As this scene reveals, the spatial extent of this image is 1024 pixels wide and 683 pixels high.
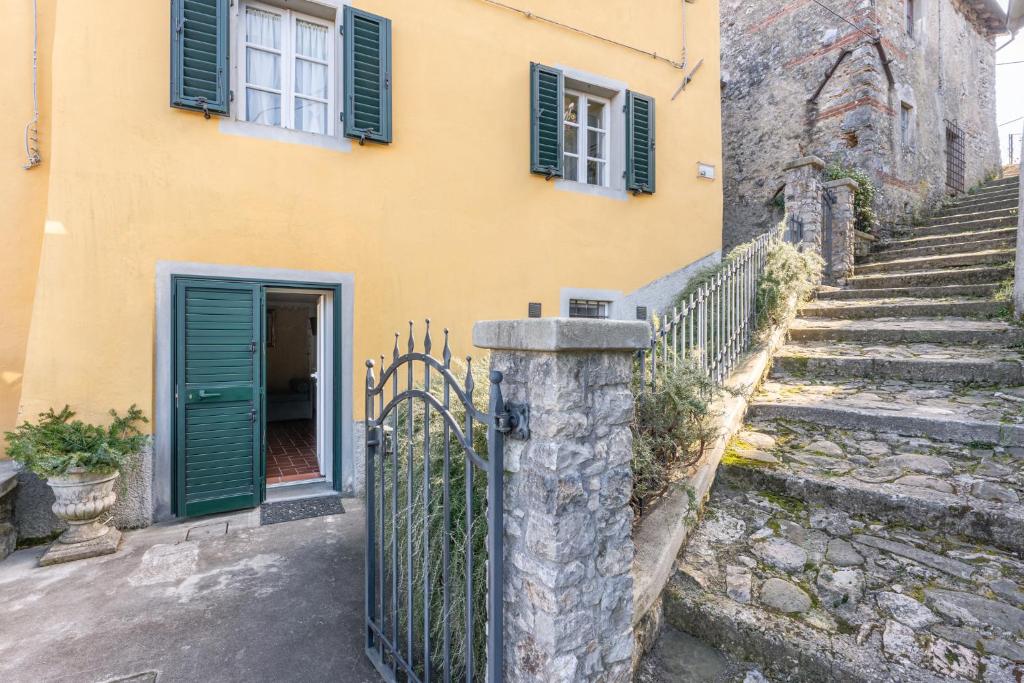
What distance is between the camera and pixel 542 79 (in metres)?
5.77

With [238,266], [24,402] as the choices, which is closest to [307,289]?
[238,266]

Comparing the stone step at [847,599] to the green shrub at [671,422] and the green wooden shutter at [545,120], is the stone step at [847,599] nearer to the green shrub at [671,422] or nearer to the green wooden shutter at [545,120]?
the green shrub at [671,422]

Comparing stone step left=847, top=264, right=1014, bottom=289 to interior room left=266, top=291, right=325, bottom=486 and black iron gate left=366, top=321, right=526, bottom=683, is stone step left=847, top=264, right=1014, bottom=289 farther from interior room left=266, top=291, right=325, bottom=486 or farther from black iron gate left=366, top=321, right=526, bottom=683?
interior room left=266, top=291, right=325, bottom=486

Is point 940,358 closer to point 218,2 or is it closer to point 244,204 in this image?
point 244,204

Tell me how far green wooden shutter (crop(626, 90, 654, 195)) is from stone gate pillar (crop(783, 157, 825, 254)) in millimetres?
2346

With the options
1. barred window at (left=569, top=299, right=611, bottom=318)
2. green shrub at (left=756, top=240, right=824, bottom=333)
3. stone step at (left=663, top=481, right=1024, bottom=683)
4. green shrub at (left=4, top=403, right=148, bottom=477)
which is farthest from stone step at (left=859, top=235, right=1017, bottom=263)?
green shrub at (left=4, top=403, right=148, bottom=477)

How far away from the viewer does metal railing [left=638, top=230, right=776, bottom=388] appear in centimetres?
392

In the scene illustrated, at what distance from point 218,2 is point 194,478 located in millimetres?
4057

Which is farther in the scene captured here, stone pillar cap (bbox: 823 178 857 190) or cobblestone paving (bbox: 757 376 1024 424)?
stone pillar cap (bbox: 823 178 857 190)

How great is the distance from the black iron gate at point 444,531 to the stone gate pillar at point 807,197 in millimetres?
6607

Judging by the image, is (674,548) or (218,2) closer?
(674,548)

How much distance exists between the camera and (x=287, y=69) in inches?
184

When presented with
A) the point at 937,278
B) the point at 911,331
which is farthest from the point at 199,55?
the point at 937,278

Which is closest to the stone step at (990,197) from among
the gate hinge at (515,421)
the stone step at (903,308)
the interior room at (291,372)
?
the stone step at (903,308)
